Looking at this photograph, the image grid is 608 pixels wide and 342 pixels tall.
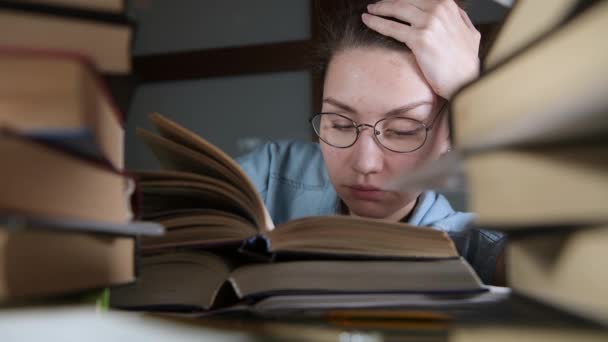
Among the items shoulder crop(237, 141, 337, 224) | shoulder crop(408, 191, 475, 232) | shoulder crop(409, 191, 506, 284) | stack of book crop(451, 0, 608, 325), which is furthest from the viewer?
shoulder crop(237, 141, 337, 224)

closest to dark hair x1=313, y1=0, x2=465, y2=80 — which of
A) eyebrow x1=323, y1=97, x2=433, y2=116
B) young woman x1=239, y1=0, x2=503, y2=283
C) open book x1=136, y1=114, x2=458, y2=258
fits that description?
young woman x1=239, y1=0, x2=503, y2=283

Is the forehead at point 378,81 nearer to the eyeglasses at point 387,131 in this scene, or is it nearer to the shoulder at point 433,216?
the eyeglasses at point 387,131

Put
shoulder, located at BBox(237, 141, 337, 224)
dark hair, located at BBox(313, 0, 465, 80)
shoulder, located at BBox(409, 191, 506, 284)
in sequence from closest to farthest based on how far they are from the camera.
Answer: shoulder, located at BBox(409, 191, 506, 284)
dark hair, located at BBox(313, 0, 465, 80)
shoulder, located at BBox(237, 141, 337, 224)

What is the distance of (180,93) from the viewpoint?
220 cm

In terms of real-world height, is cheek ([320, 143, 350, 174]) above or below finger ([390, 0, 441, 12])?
below

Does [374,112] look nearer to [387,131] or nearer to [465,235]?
[387,131]

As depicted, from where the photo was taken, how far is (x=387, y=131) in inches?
37.6

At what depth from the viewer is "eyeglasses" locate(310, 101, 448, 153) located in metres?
0.95

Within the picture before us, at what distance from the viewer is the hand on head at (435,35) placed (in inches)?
37.7

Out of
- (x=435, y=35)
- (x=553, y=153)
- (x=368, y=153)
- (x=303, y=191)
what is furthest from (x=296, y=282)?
(x=303, y=191)

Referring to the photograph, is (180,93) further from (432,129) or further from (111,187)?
(111,187)

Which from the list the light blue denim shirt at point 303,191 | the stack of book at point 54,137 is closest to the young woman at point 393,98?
the light blue denim shirt at point 303,191

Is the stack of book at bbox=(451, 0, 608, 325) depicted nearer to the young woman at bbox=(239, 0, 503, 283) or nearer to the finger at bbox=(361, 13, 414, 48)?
the young woman at bbox=(239, 0, 503, 283)

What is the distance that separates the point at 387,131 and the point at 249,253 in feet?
1.77
